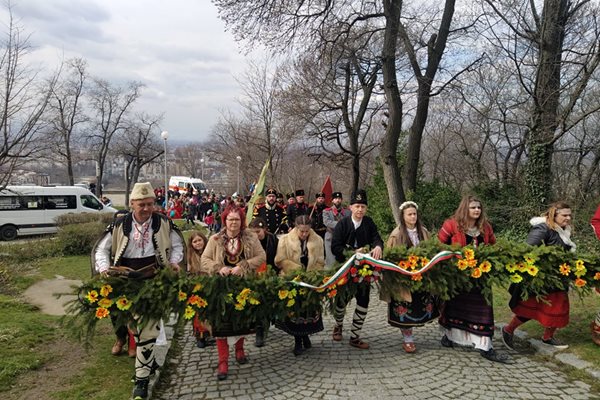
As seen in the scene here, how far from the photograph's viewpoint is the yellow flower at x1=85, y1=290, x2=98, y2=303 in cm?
400

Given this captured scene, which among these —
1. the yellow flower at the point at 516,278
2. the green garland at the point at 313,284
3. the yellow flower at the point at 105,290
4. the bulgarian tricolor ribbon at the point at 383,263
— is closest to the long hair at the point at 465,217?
the green garland at the point at 313,284

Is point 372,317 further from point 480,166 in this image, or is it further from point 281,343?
point 480,166

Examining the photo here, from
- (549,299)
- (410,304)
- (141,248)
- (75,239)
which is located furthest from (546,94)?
(75,239)

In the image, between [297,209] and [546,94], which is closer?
[297,209]

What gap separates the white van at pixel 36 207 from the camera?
18.7 metres

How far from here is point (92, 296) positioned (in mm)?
4016

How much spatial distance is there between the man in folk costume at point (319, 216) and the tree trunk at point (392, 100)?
2599 mm

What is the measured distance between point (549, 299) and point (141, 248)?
15.8 feet

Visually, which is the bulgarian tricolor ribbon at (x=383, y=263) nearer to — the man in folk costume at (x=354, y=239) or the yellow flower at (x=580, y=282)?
the man in folk costume at (x=354, y=239)

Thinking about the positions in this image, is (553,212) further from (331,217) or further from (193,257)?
(193,257)

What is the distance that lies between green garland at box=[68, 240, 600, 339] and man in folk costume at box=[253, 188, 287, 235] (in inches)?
190

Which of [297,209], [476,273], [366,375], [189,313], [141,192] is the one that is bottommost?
[366,375]

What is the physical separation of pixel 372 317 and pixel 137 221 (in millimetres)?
4156

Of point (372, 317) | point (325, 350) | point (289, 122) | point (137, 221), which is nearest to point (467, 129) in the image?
point (289, 122)
